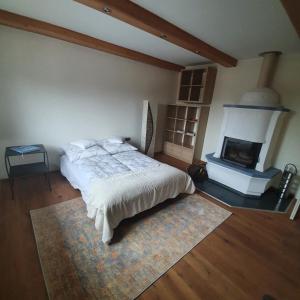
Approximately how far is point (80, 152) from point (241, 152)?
296 cm

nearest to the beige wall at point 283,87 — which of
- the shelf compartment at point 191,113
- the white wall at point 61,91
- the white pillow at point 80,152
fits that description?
the shelf compartment at point 191,113

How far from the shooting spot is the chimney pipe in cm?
288

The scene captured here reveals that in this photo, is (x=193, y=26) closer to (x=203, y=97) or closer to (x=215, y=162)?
(x=203, y=97)

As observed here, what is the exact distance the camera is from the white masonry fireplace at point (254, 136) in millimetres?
2781

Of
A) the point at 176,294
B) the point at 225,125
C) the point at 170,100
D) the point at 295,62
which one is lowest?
the point at 176,294

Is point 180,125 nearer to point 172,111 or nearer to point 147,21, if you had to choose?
point 172,111

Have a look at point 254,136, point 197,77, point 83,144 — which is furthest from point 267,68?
point 83,144

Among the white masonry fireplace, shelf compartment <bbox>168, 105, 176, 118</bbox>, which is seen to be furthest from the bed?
shelf compartment <bbox>168, 105, 176, 118</bbox>

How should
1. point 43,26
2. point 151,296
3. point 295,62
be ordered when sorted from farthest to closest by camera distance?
1. point 295,62
2. point 43,26
3. point 151,296

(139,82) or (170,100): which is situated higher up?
(139,82)

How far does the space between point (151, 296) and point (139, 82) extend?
151 inches

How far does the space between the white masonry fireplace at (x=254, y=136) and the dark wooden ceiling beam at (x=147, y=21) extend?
1.12 metres

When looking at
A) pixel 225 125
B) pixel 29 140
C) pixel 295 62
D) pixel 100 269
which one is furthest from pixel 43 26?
pixel 295 62

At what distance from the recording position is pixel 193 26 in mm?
2143
